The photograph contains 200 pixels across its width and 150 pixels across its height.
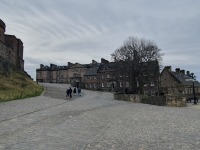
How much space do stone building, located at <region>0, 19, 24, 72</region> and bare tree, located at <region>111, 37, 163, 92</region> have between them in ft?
67.5

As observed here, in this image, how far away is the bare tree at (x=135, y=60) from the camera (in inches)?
2122

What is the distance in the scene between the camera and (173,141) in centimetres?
1188

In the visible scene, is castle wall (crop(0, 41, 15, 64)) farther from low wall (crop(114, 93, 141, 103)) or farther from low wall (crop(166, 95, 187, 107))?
low wall (crop(166, 95, 187, 107))

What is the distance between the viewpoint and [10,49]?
2366 inches

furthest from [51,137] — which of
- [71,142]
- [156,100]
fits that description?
[156,100]

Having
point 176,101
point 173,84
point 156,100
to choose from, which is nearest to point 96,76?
Answer: point 173,84

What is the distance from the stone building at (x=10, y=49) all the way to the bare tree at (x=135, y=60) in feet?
67.5

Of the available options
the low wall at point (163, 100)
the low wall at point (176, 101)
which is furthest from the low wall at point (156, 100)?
the low wall at point (176, 101)

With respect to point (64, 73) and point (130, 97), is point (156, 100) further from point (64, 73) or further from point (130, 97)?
point (64, 73)

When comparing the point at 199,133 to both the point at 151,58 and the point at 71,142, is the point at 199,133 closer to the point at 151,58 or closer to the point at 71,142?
the point at 71,142

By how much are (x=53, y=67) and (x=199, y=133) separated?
110490 mm

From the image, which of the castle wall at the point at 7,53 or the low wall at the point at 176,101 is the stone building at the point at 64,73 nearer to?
the castle wall at the point at 7,53

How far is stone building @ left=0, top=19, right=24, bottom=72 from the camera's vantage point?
178 feet

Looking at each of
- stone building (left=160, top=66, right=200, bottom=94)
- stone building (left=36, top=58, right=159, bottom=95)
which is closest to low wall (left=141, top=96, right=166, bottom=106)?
stone building (left=36, top=58, right=159, bottom=95)
